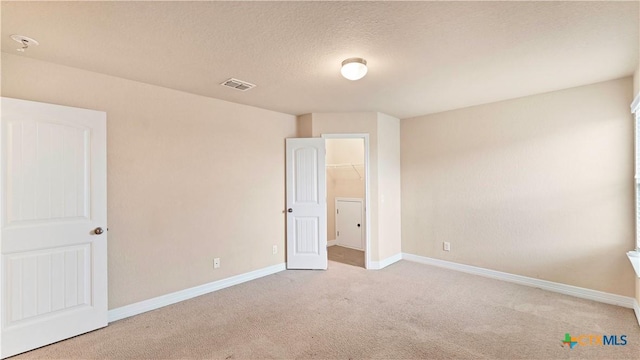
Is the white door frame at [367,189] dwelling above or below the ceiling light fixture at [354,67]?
below

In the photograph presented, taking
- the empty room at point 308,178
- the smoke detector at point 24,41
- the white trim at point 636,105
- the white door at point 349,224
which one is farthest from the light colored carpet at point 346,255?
the smoke detector at point 24,41

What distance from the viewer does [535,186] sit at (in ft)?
11.4

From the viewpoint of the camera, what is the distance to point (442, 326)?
2.54 meters

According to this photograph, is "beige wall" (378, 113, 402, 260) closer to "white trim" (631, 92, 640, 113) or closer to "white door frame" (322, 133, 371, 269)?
"white door frame" (322, 133, 371, 269)

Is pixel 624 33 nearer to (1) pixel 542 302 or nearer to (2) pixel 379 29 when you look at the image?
(2) pixel 379 29

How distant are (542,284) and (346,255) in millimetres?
2773

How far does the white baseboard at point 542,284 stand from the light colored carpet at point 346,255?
968 millimetres

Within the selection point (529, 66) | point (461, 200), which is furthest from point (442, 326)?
point (529, 66)

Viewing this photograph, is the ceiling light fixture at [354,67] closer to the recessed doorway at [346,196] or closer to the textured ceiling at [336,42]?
the textured ceiling at [336,42]

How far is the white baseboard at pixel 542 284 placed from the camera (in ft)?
9.65

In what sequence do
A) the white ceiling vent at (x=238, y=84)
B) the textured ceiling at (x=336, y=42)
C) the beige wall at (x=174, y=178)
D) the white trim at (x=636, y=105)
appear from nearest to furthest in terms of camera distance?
the textured ceiling at (x=336, y=42) → the white trim at (x=636, y=105) → the beige wall at (x=174, y=178) → the white ceiling vent at (x=238, y=84)

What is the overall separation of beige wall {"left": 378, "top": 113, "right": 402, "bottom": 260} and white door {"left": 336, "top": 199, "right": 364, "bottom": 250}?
2.87 feet

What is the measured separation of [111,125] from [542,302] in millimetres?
4872

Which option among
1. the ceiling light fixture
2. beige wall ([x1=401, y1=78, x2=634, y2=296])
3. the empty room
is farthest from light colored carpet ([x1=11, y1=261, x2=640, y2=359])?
the ceiling light fixture
